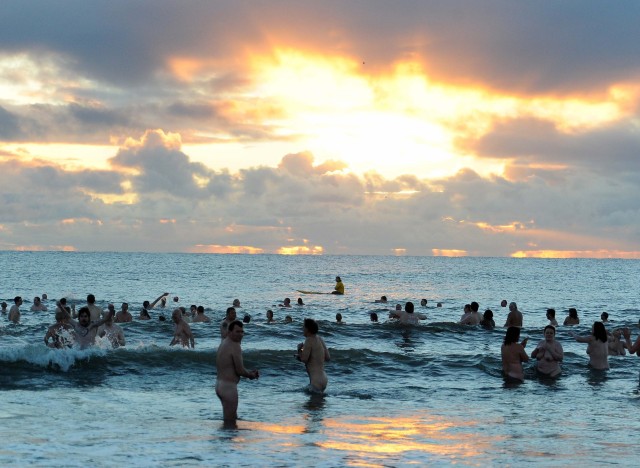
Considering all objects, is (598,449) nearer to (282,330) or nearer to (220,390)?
(220,390)

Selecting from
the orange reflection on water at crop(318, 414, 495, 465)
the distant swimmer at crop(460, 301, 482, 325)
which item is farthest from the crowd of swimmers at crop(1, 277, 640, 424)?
the distant swimmer at crop(460, 301, 482, 325)

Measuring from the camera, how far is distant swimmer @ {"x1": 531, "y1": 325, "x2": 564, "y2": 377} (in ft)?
62.6

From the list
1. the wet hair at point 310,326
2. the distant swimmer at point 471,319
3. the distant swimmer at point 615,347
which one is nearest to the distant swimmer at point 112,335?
the wet hair at point 310,326

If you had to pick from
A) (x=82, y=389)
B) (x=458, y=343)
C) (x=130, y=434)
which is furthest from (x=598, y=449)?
(x=458, y=343)

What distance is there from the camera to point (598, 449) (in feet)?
38.1

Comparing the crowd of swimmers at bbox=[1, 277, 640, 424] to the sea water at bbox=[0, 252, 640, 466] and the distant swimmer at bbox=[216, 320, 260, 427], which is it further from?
the sea water at bbox=[0, 252, 640, 466]

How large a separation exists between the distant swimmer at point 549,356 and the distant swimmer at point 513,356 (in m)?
0.58

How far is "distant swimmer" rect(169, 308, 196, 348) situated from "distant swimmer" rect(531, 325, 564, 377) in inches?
375

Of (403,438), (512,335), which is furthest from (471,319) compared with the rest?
(403,438)

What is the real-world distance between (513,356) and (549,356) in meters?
1.22

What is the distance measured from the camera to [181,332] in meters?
21.5

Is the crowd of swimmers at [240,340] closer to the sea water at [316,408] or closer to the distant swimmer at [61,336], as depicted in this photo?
the distant swimmer at [61,336]

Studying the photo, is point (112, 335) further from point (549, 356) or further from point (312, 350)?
point (549, 356)

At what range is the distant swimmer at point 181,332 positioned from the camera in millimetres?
20578
